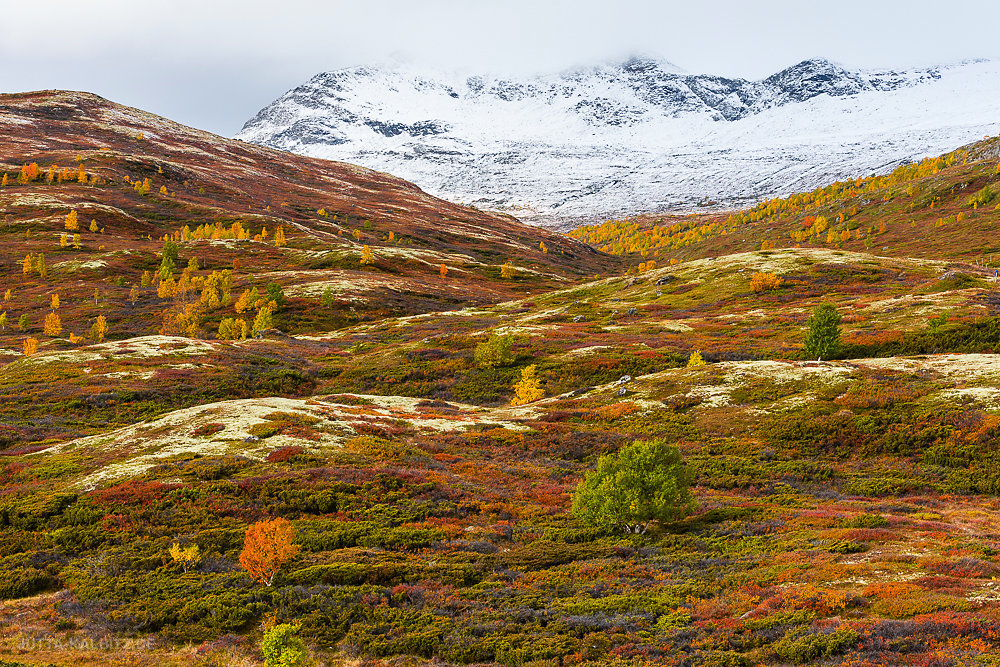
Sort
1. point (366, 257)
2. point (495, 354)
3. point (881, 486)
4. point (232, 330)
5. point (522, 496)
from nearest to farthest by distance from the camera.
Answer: point (881, 486)
point (522, 496)
point (495, 354)
point (232, 330)
point (366, 257)

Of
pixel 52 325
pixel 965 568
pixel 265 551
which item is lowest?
pixel 265 551

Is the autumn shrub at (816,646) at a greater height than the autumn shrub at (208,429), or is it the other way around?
the autumn shrub at (816,646)

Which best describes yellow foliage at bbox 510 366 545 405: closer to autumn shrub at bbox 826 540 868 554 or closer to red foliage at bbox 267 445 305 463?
red foliage at bbox 267 445 305 463

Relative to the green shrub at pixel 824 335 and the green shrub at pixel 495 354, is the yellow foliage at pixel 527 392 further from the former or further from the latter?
the green shrub at pixel 824 335

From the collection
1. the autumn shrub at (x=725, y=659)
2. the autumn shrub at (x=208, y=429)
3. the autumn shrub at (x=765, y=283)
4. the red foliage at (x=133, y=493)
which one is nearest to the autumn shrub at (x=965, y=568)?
the autumn shrub at (x=725, y=659)

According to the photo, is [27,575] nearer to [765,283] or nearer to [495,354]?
[495,354]

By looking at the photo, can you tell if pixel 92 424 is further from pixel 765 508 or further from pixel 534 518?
pixel 765 508

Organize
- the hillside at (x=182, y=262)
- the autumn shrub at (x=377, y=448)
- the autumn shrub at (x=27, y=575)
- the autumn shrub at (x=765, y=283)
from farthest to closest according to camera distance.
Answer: the hillside at (x=182, y=262) → the autumn shrub at (x=765, y=283) → the autumn shrub at (x=377, y=448) → the autumn shrub at (x=27, y=575)

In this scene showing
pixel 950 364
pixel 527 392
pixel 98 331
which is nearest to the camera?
→ pixel 950 364

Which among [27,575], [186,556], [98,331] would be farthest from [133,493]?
[98,331]

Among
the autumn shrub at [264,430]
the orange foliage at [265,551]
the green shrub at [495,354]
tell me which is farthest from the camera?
the green shrub at [495,354]

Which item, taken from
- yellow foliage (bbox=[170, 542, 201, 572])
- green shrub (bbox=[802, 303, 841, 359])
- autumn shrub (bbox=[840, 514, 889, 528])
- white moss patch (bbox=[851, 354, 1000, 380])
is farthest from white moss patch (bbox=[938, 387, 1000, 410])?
yellow foliage (bbox=[170, 542, 201, 572])

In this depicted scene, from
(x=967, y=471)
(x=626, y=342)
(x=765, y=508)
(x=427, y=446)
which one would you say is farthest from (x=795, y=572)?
(x=626, y=342)

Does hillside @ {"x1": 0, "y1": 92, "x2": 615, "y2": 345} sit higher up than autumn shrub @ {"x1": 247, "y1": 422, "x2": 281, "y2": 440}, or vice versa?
hillside @ {"x1": 0, "y1": 92, "x2": 615, "y2": 345}
